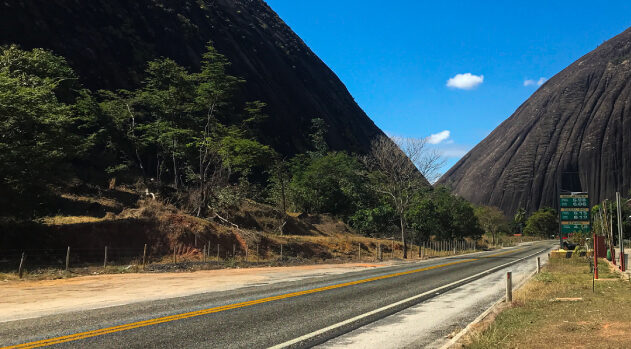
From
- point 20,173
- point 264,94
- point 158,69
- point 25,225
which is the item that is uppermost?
point 264,94

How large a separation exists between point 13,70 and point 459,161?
19050cm

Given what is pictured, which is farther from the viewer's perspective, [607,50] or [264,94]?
[607,50]

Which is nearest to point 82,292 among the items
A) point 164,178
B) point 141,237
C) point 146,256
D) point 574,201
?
point 146,256

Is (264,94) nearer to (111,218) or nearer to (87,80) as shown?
(87,80)

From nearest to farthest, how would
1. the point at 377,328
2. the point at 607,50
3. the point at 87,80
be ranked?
the point at 377,328 → the point at 87,80 → the point at 607,50

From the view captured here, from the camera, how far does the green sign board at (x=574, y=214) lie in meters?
37.5

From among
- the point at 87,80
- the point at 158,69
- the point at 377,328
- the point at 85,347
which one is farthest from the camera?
the point at 87,80

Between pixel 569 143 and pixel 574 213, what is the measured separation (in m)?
122

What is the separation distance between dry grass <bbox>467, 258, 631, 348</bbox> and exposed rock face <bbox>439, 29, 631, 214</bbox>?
138 meters

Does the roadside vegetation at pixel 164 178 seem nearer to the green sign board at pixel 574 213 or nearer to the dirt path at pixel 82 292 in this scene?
the dirt path at pixel 82 292

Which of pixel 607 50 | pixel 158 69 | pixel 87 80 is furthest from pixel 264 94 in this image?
pixel 607 50

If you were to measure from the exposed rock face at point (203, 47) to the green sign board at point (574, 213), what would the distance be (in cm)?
5814

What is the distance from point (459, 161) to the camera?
655 ft

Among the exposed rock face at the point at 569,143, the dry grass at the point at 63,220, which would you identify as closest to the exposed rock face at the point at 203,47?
the dry grass at the point at 63,220
